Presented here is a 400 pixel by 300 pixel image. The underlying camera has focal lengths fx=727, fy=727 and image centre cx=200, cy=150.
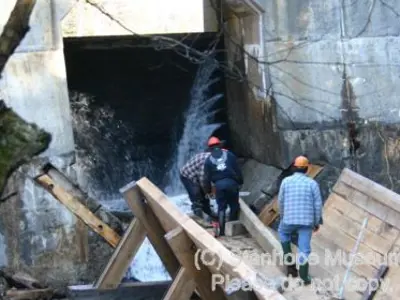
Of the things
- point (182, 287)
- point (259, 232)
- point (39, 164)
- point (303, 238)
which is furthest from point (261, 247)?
point (39, 164)

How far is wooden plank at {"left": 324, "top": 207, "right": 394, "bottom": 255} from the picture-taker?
22.0 feet

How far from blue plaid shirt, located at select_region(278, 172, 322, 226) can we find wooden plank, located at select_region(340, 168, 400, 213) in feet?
1.78

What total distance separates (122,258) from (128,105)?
23.8 feet

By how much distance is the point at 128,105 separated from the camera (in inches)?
571

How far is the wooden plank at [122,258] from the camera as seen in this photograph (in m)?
7.40

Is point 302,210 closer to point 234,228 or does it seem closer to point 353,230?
point 353,230

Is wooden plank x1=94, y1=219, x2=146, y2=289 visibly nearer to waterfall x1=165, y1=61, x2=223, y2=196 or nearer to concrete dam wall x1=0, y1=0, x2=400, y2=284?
concrete dam wall x1=0, y1=0, x2=400, y2=284

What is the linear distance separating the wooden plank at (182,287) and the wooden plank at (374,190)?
1.98m

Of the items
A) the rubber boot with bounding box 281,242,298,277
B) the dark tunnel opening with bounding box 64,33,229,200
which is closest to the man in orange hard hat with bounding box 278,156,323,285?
the rubber boot with bounding box 281,242,298,277

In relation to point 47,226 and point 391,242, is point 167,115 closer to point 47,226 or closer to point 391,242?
point 47,226

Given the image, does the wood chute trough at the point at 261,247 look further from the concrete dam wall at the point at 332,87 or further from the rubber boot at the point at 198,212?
the concrete dam wall at the point at 332,87

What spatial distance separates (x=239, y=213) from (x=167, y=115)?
593 centimetres

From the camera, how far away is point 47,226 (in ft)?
32.2

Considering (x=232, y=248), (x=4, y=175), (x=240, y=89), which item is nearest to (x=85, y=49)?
(x=240, y=89)
